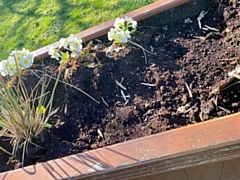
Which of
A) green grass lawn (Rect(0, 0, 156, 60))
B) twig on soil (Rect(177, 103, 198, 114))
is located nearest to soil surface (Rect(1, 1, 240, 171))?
twig on soil (Rect(177, 103, 198, 114))

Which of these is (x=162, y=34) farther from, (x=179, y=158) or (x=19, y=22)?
(x=19, y=22)

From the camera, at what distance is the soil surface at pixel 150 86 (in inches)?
57.8

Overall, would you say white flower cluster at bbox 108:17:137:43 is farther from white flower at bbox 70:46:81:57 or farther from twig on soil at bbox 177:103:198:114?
twig on soil at bbox 177:103:198:114

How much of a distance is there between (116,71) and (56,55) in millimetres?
317

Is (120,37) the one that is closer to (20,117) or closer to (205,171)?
(20,117)

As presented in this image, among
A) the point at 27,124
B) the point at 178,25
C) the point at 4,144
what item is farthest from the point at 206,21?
the point at 4,144

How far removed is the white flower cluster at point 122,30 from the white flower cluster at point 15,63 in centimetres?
41

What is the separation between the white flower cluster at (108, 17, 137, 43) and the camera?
171 cm

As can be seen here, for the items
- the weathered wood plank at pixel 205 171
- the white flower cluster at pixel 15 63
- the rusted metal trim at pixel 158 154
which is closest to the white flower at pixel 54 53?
the white flower cluster at pixel 15 63

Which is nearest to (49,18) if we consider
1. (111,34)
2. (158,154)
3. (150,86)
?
(111,34)

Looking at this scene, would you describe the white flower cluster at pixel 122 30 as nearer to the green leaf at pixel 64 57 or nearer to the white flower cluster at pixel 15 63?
the green leaf at pixel 64 57

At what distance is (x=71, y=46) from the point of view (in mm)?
1726

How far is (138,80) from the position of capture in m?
1.66

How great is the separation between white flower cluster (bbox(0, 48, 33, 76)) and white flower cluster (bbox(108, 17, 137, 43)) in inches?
16.2
